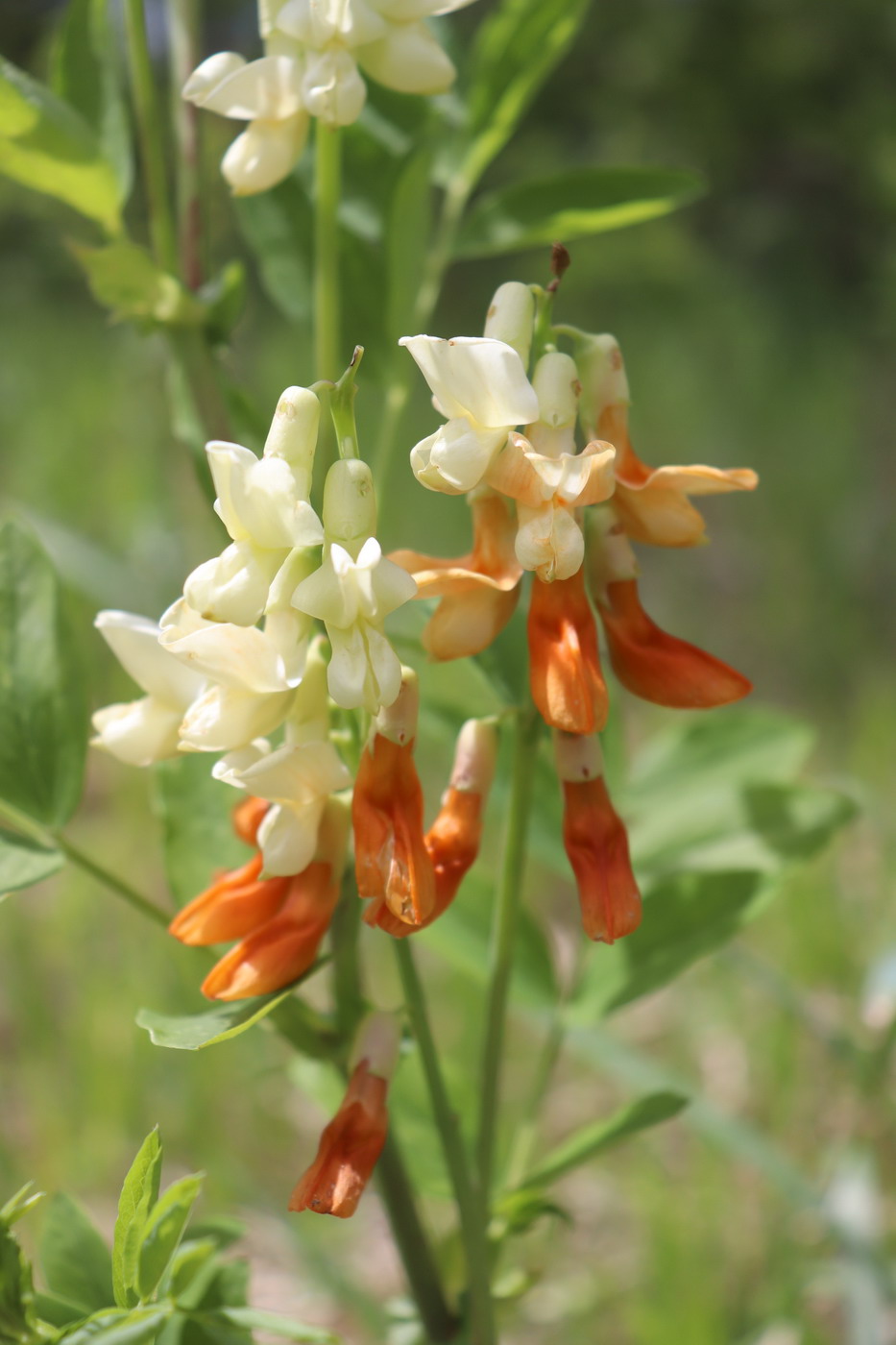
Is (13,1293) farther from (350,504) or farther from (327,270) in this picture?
(327,270)

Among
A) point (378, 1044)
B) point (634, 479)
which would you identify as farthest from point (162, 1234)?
point (634, 479)

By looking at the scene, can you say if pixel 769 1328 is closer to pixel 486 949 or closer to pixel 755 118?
pixel 486 949

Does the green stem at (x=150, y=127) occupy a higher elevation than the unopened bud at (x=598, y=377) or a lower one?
higher

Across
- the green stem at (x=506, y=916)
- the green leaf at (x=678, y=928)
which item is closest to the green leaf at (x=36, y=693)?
the green stem at (x=506, y=916)

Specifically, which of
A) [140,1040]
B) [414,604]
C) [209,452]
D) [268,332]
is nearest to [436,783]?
[140,1040]

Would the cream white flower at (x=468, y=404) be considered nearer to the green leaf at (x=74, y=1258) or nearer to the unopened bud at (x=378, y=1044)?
the unopened bud at (x=378, y=1044)

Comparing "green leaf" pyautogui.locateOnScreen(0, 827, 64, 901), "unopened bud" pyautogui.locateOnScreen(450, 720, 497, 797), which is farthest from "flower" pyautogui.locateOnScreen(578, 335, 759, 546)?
"green leaf" pyautogui.locateOnScreen(0, 827, 64, 901)
